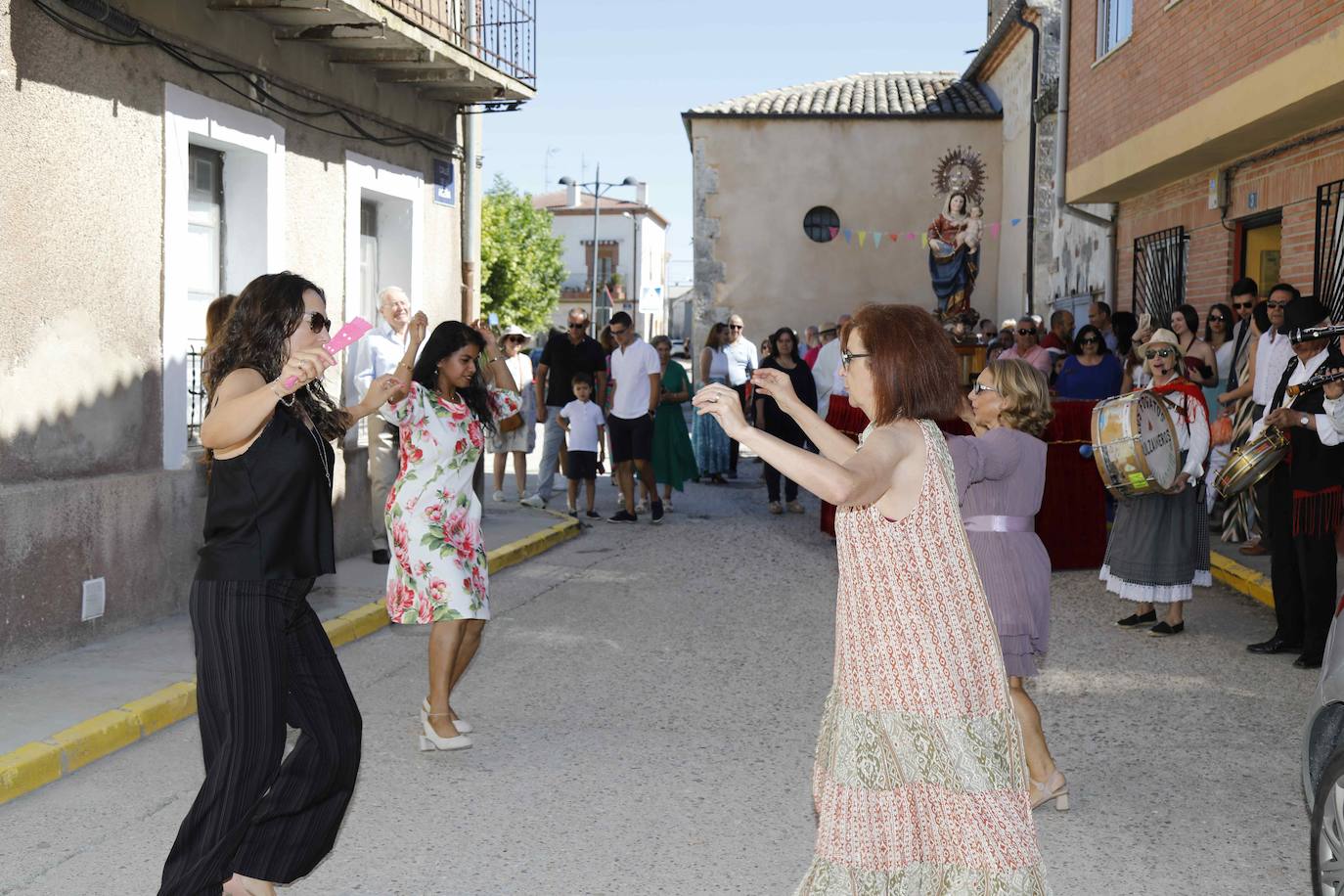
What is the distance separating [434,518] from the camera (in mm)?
5984

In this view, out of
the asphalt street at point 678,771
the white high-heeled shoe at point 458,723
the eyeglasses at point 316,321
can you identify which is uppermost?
the eyeglasses at point 316,321

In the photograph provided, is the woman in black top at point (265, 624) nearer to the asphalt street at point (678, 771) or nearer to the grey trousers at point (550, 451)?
the asphalt street at point (678, 771)

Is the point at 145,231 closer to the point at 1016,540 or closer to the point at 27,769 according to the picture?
the point at 27,769

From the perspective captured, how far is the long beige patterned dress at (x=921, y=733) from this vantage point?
3219 mm

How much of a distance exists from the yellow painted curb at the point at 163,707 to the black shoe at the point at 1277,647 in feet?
18.2

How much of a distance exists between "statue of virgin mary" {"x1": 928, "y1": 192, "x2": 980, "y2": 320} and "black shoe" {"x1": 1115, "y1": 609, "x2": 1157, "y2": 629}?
19534 millimetres

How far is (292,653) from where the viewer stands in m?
4.00

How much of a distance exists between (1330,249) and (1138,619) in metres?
4.68

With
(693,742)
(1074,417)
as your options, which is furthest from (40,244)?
(1074,417)

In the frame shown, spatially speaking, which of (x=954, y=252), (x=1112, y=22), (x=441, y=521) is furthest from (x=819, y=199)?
(x=441, y=521)

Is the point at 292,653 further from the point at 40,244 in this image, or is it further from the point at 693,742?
the point at 40,244

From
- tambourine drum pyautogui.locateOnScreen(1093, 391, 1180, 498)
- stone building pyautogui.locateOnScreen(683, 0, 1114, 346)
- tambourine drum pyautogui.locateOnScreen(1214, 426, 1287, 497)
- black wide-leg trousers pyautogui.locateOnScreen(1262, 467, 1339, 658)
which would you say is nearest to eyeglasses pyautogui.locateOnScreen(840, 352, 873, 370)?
tambourine drum pyautogui.locateOnScreen(1093, 391, 1180, 498)

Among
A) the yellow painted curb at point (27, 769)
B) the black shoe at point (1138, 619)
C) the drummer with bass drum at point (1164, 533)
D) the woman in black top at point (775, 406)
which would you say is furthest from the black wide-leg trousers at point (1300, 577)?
the woman in black top at point (775, 406)

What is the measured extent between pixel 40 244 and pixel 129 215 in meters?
0.88
